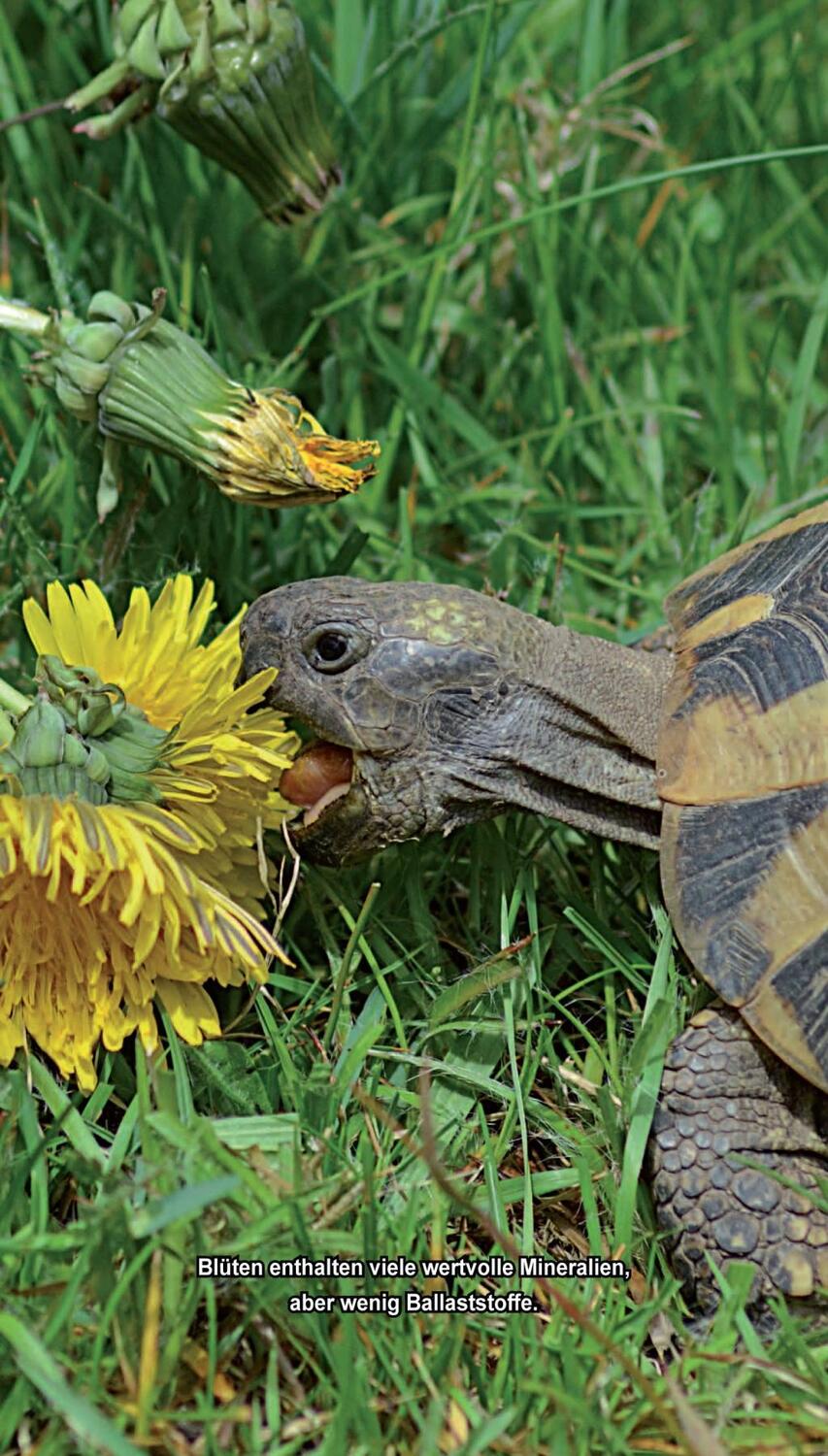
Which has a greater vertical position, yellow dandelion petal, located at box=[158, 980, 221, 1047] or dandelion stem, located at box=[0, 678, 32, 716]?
dandelion stem, located at box=[0, 678, 32, 716]

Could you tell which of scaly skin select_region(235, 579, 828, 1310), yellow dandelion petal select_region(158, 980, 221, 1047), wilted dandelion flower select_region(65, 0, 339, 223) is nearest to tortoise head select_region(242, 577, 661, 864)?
scaly skin select_region(235, 579, 828, 1310)

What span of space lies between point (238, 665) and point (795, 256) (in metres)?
2.54

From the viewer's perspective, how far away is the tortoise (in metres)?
2.34

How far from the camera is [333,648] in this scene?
2.62 meters

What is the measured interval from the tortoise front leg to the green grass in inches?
2.5

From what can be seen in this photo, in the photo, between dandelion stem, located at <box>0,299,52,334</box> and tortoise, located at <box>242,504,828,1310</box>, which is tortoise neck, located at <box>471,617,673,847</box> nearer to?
tortoise, located at <box>242,504,828,1310</box>

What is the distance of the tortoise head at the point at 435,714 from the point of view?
260cm

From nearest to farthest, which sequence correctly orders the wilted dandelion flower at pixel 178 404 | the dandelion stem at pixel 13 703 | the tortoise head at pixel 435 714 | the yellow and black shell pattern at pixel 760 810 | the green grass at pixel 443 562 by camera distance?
the green grass at pixel 443 562
the dandelion stem at pixel 13 703
the yellow and black shell pattern at pixel 760 810
the wilted dandelion flower at pixel 178 404
the tortoise head at pixel 435 714

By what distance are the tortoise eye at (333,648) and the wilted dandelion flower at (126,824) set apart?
0.16m

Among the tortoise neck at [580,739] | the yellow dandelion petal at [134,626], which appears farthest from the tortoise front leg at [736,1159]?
the yellow dandelion petal at [134,626]

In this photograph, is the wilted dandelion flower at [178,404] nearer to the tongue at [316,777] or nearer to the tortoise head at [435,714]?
the tortoise head at [435,714]

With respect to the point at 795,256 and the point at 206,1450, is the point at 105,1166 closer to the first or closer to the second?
the point at 206,1450

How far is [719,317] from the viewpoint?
3.86 m

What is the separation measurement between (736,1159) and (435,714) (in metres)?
0.92
